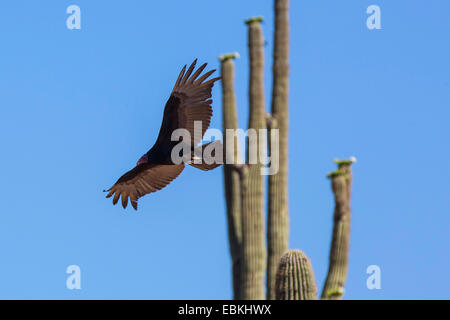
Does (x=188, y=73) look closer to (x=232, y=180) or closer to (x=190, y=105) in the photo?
(x=190, y=105)

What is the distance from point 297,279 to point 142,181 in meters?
5.20

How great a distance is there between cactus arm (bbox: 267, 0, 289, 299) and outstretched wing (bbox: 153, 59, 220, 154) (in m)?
2.06

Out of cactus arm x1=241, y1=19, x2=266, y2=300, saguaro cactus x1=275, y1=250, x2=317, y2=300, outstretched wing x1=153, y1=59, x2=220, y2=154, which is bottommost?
saguaro cactus x1=275, y1=250, x2=317, y2=300

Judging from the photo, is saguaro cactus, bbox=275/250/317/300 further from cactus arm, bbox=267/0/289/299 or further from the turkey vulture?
the turkey vulture

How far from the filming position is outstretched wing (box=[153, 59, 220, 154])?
10148 millimetres

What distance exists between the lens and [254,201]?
7434 millimetres

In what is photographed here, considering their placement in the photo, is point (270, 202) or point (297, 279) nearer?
point (297, 279)

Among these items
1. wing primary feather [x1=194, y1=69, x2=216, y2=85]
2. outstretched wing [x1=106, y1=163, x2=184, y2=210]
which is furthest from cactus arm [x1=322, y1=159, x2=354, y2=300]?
outstretched wing [x1=106, y1=163, x2=184, y2=210]

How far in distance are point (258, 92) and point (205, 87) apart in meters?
2.52

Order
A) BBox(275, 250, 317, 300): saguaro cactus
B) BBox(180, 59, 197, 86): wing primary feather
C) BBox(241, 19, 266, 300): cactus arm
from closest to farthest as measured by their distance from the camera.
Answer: BBox(275, 250, 317, 300): saguaro cactus
BBox(241, 19, 266, 300): cactus arm
BBox(180, 59, 197, 86): wing primary feather

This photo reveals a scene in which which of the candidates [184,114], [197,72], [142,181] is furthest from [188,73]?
[142,181]

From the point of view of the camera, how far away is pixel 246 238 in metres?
7.31

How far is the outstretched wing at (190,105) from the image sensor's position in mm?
10148
